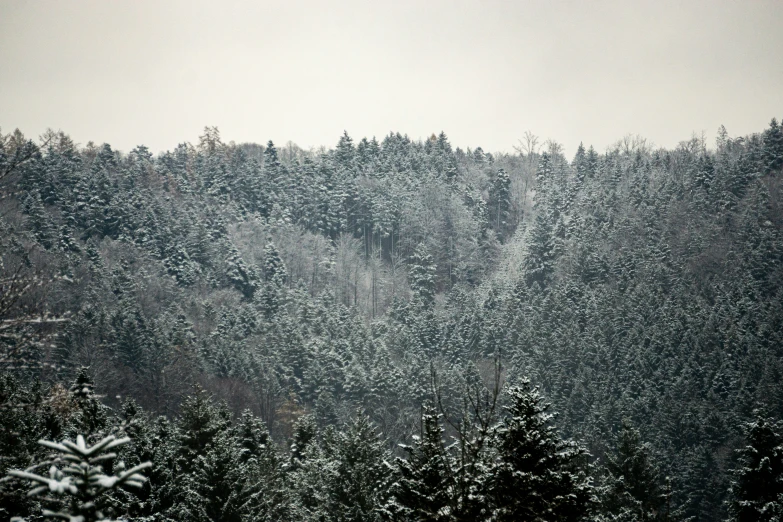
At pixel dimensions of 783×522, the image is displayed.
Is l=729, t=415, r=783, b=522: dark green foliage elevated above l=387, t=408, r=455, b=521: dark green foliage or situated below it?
below

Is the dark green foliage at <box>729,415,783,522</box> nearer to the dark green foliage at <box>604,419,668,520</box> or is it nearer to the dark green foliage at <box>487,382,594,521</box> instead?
the dark green foliage at <box>604,419,668,520</box>

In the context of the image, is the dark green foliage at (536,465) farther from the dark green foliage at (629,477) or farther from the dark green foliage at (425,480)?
the dark green foliage at (629,477)

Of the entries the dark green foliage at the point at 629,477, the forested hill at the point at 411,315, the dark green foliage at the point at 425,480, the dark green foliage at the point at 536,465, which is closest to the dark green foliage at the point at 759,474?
the forested hill at the point at 411,315

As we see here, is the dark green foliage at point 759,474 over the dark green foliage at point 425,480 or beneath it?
beneath

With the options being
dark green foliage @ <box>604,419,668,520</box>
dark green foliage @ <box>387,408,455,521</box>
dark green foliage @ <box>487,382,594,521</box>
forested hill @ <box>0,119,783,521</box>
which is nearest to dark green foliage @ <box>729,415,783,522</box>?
forested hill @ <box>0,119,783,521</box>

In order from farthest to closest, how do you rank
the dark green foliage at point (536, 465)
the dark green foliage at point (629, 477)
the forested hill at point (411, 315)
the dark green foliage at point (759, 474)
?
the dark green foliage at point (629, 477), the forested hill at point (411, 315), the dark green foliage at point (759, 474), the dark green foliage at point (536, 465)

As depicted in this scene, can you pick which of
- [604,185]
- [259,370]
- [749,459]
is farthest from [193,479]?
[604,185]

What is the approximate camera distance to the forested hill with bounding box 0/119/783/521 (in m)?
22.7

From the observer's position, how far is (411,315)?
110m

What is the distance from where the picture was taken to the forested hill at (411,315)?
893 inches

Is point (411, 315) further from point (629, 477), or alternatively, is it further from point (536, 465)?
point (536, 465)

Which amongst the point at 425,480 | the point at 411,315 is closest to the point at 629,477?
the point at 425,480

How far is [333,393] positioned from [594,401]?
33.4 metres

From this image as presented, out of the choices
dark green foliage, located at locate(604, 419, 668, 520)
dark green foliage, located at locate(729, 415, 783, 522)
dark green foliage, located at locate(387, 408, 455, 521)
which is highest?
dark green foliage, located at locate(387, 408, 455, 521)
